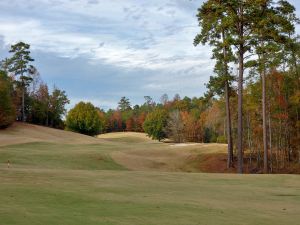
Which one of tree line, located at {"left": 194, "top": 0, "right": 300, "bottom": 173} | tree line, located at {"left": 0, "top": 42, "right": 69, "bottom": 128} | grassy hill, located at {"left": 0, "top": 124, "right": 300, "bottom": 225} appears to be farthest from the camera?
tree line, located at {"left": 0, "top": 42, "right": 69, "bottom": 128}

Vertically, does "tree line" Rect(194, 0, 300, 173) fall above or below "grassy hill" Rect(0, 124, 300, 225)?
above

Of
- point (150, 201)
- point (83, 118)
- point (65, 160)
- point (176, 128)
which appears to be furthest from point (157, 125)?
point (150, 201)

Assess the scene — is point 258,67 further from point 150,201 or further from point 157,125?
point 157,125

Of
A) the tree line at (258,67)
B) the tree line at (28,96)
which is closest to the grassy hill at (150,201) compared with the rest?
the tree line at (258,67)

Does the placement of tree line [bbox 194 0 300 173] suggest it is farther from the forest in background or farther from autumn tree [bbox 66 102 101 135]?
autumn tree [bbox 66 102 101 135]

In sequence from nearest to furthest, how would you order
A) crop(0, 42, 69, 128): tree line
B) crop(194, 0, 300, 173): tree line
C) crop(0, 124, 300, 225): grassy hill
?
1. crop(0, 124, 300, 225): grassy hill
2. crop(194, 0, 300, 173): tree line
3. crop(0, 42, 69, 128): tree line

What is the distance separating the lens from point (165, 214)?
11789 mm

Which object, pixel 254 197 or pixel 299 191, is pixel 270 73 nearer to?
pixel 299 191

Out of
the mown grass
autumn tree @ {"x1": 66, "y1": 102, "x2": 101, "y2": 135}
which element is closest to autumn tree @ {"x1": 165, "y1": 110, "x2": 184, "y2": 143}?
autumn tree @ {"x1": 66, "y1": 102, "x2": 101, "y2": 135}

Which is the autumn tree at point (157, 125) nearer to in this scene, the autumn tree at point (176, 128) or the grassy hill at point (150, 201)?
the autumn tree at point (176, 128)

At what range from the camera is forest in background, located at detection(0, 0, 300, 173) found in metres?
34.0

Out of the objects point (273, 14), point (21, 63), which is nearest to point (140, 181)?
point (273, 14)

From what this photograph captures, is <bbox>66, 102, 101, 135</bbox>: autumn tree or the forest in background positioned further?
<bbox>66, 102, 101, 135</bbox>: autumn tree

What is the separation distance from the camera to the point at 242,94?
36688 millimetres
